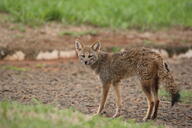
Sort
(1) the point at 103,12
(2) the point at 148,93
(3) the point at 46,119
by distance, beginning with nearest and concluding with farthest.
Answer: (3) the point at 46,119 < (2) the point at 148,93 < (1) the point at 103,12

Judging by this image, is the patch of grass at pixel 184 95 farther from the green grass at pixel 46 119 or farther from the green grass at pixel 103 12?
the green grass at pixel 103 12

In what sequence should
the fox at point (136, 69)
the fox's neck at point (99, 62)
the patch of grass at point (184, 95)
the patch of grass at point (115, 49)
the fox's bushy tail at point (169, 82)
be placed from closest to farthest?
the fox's bushy tail at point (169, 82)
the fox at point (136, 69)
the fox's neck at point (99, 62)
the patch of grass at point (184, 95)
the patch of grass at point (115, 49)

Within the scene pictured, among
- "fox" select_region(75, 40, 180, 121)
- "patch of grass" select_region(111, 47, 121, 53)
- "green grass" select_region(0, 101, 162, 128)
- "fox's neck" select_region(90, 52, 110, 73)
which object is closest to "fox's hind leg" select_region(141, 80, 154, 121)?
"fox" select_region(75, 40, 180, 121)

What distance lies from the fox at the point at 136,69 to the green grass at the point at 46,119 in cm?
94

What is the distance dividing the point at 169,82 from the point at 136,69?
63cm

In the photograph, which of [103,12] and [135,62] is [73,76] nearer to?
[135,62]

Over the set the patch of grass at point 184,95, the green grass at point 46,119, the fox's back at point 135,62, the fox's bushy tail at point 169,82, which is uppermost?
the fox's back at point 135,62

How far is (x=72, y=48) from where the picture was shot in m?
15.6

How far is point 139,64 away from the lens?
9.63 m

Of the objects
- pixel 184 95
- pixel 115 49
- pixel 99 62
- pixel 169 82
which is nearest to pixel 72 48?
pixel 115 49

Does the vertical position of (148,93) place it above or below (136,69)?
below

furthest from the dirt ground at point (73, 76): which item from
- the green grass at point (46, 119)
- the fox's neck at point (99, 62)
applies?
the green grass at point (46, 119)

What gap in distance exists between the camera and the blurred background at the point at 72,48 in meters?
10.0

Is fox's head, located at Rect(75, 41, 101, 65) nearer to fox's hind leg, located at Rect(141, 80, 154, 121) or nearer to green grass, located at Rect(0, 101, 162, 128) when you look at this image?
fox's hind leg, located at Rect(141, 80, 154, 121)
